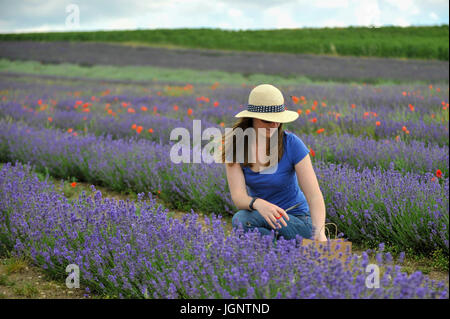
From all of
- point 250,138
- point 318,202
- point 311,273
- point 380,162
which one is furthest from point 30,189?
point 380,162

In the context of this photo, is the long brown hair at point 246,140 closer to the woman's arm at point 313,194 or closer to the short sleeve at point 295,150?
the short sleeve at point 295,150

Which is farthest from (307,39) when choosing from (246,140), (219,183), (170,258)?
(170,258)

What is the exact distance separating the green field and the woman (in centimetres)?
2265

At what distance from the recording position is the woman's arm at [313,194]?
100.0 inches

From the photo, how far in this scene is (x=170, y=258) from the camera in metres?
2.37

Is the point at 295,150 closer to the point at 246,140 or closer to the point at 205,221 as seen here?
the point at 246,140

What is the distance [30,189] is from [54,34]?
43.1 m

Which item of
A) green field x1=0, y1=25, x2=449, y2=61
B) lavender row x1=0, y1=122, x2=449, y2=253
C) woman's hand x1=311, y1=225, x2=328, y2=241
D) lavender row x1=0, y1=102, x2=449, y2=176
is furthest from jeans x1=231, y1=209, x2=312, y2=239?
green field x1=0, y1=25, x2=449, y2=61

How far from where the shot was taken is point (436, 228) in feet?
9.52

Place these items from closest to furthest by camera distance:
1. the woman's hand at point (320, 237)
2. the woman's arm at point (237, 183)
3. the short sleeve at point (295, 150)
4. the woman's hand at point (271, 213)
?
the woman's hand at point (320, 237), the woman's hand at point (271, 213), the short sleeve at point (295, 150), the woman's arm at point (237, 183)

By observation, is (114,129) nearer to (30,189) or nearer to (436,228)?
(30,189)

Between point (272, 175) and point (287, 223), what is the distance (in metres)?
0.31

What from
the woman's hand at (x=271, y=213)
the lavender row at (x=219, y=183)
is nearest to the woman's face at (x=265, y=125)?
the woman's hand at (x=271, y=213)
